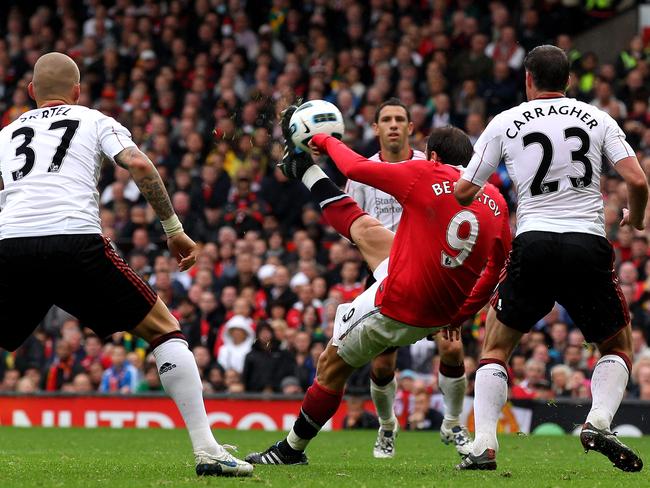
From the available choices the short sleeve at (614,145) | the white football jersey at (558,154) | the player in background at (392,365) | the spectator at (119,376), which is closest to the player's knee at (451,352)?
the player in background at (392,365)

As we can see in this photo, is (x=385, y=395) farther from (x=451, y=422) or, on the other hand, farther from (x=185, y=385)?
(x=185, y=385)

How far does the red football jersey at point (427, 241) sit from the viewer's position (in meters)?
7.48

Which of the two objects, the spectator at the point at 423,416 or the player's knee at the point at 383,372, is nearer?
the player's knee at the point at 383,372

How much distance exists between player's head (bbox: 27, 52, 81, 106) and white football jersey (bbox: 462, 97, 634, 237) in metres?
2.32

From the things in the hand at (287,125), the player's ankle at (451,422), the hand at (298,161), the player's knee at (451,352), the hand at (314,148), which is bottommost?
the player's ankle at (451,422)

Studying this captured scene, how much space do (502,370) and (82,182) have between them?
2.74 metres

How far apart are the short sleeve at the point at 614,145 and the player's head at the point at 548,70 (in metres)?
0.37

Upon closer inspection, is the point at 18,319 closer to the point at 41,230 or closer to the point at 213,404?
the point at 41,230

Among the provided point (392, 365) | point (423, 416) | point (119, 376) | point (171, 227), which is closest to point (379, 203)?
point (392, 365)

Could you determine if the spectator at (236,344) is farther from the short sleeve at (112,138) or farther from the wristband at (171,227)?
the short sleeve at (112,138)

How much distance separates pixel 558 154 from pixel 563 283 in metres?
0.76

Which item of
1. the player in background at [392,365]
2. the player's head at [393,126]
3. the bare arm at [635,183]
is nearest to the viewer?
the bare arm at [635,183]

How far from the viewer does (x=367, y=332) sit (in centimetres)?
759

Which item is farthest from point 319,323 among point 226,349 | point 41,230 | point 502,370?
point 41,230
